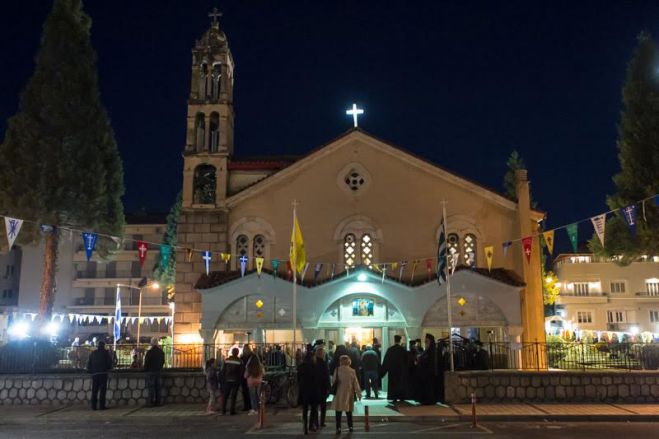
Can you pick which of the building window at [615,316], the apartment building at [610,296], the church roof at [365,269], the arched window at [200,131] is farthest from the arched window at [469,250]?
the building window at [615,316]

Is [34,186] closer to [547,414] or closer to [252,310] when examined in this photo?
[252,310]

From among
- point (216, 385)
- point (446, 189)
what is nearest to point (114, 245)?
point (216, 385)

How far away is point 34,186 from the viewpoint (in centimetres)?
2553

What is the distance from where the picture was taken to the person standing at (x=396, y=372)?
1842 cm

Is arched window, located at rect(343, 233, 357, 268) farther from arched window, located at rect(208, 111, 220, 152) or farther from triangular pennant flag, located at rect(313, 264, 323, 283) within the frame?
arched window, located at rect(208, 111, 220, 152)

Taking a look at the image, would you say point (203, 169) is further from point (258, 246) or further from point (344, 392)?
point (344, 392)

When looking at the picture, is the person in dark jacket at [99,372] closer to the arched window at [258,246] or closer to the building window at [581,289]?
the arched window at [258,246]

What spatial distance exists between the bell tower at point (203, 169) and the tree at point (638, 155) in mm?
15830

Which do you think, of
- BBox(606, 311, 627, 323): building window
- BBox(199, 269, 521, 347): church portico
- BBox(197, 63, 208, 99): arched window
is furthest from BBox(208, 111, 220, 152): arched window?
BBox(606, 311, 627, 323): building window

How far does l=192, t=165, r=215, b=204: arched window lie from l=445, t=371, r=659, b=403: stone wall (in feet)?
51.5

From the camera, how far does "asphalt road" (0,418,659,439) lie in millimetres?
13492

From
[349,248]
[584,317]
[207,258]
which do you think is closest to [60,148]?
[207,258]

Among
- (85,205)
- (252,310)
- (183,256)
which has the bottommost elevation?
(252,310)

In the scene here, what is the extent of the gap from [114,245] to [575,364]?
18.4 metres
